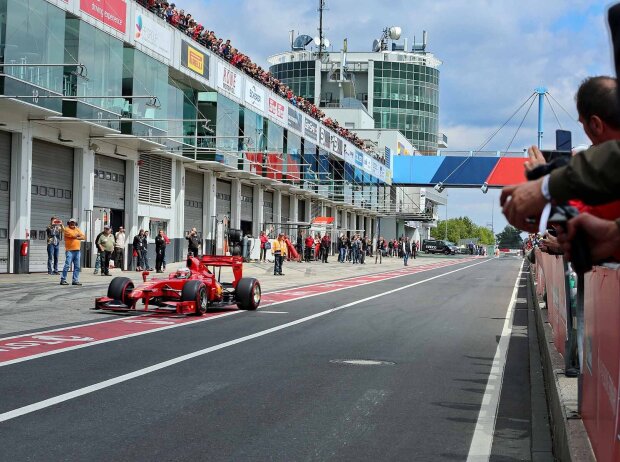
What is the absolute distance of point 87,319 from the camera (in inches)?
577

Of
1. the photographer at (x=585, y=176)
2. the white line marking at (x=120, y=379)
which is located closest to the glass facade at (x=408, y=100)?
the white line marking at (x=120, y=379)

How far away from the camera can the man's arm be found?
94.9 inches

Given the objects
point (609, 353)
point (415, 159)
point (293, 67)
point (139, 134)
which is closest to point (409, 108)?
point (293, 67)

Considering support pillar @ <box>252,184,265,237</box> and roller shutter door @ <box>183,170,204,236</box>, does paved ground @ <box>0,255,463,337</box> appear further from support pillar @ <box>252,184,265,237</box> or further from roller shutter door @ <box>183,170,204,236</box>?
support pillar @ <box>252,184,265,237</box>

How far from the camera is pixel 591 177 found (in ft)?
8.05

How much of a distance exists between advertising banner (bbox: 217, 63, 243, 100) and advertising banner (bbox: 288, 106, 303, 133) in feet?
29.3

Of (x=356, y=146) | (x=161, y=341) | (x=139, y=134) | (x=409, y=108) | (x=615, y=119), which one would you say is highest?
(x=409, y=108)

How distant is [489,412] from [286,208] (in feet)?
159

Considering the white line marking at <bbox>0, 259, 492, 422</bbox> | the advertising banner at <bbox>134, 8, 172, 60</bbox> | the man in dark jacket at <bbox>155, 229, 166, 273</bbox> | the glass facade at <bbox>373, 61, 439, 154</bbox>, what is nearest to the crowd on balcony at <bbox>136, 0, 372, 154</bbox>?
the advertising banner at <bbox>134, 8, 172, 60</bbox>

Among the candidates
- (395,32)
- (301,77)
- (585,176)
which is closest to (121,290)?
(585,176)

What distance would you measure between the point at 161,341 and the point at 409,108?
4313 inches

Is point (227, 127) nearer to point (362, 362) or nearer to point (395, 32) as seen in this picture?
point (362, 362)

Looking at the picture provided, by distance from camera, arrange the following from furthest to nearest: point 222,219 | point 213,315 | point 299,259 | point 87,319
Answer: point 299,259
point 222,219
point 213,315
point 87,319

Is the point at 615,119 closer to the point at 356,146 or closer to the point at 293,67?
the point at 356,146
